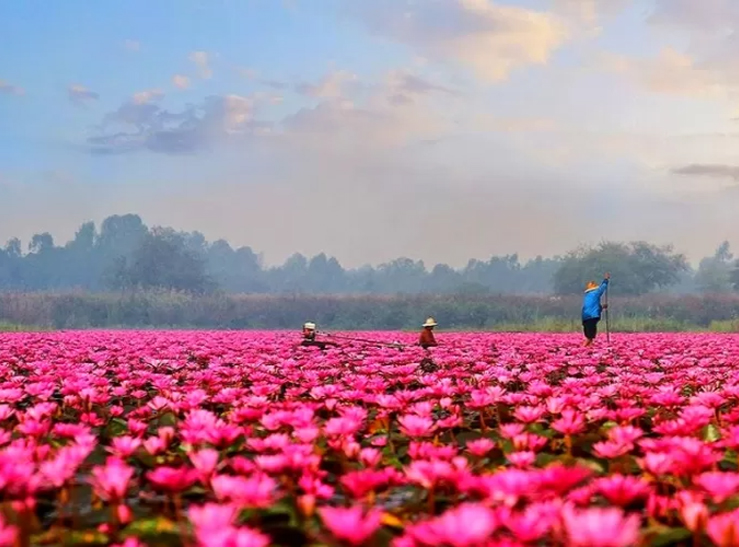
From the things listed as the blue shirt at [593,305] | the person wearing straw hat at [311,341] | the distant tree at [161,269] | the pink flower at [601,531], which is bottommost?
the person wearing straw hat at [311,341]

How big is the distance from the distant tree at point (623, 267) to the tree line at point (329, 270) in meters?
0.09

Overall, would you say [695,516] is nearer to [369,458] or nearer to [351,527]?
[351,527]

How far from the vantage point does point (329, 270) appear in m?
157

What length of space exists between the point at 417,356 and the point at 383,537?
803cm

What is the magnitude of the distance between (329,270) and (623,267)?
287 ft

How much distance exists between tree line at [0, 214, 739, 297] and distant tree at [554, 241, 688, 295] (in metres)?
0.09

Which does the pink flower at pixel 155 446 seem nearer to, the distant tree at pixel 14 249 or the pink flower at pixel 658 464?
the pink flower at pixel 658 464

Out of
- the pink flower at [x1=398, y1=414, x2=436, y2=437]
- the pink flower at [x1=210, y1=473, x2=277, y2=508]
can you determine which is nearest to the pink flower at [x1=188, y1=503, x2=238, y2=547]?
the pink flower at [x1=210, y1=473, x2=277, y2=508]

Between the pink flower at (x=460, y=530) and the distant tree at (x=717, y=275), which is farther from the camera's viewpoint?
the distant tree at (x=717, y=275)

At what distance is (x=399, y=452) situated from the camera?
4.13 meters

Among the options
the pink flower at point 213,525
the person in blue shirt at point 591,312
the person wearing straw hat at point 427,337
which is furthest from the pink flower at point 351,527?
the person in blue shirt at point 591,312

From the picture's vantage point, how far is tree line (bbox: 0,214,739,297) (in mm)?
77750

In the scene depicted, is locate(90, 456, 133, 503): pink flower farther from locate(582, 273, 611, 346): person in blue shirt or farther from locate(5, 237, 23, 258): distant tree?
locate(5, 237, 23, 258): distant tree

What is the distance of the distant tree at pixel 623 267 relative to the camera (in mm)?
A: 74812
